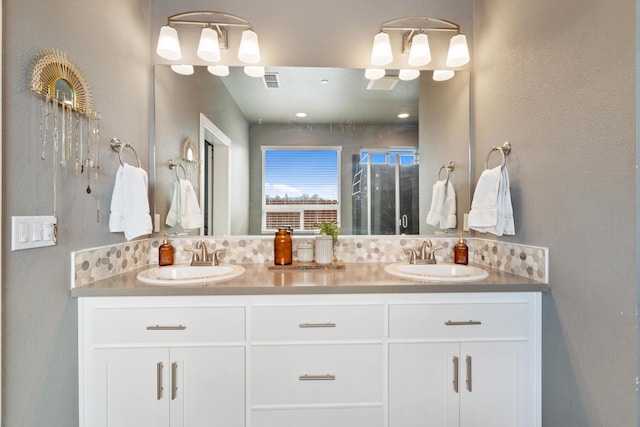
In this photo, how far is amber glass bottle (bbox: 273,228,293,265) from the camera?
1786 mm

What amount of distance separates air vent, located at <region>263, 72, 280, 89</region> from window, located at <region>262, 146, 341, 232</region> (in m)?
0.36

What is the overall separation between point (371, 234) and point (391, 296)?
2.05 ft

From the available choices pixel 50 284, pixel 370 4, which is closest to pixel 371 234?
pixel 370 4

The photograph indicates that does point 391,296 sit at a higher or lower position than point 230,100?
lower

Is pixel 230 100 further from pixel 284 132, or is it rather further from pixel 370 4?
pixel 370 4

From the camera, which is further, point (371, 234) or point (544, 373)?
point (371, 234)

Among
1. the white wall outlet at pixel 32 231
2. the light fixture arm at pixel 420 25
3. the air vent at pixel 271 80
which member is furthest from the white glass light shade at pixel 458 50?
the white wall outlet at pixel 32 231

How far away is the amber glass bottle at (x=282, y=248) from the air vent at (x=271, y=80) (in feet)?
2.86

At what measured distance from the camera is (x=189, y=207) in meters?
1.89

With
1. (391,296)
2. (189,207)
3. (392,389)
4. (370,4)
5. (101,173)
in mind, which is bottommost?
(392,389)

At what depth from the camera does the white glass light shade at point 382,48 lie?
1799mm

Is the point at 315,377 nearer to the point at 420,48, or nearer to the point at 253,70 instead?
the point at 253,70

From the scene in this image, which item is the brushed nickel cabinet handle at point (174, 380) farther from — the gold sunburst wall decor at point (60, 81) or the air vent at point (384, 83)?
the air vent at point (384, 83)

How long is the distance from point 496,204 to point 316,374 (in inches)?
45.1
